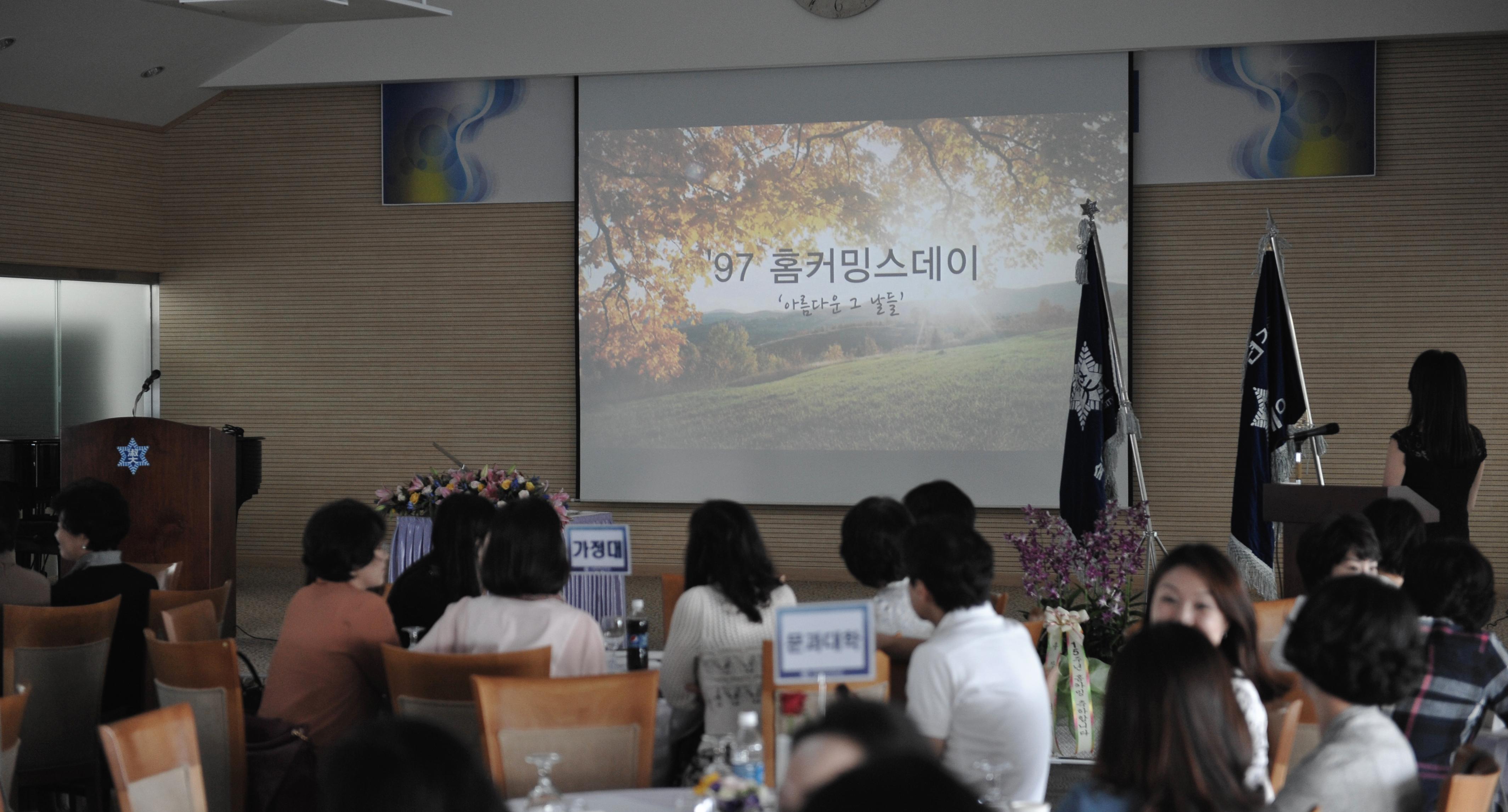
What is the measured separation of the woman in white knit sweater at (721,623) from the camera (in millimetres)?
3268

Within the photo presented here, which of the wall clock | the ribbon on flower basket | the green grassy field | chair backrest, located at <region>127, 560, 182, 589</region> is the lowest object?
the ribbon on flower basket

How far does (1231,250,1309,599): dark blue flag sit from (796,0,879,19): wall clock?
150 inches

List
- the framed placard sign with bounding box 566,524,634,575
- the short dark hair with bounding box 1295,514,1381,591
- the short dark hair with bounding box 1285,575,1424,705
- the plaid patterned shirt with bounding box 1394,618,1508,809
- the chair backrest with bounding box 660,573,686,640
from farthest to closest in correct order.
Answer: the chair backrest with bounding box 660,573,686,640 → the framed placard sign with bounding box 566,524,634,575 → the short dark hair with bounding box 1295,514,1381,591 → the plaid patterned shirt with bounding box 1394,618,1508,809 → the short dark hair with bounding box 1285,575,1424,705

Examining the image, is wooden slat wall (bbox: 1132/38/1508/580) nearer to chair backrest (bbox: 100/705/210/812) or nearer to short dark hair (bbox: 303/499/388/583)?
short dark hair (bbox: 303/499/388/583)

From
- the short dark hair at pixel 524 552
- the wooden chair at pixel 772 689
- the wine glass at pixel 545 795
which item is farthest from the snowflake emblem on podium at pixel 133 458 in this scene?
the wine glass at pixel 545 795

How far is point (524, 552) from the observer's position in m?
3.19

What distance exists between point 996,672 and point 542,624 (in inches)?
→ 47.1

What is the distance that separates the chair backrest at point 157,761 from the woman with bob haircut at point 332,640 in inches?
30.5

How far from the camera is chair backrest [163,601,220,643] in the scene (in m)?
3.53

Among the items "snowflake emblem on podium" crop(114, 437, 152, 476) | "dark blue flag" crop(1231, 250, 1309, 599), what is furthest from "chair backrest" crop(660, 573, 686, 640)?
"snowflake emblem on podium" crop(114, 437, 152, 476)

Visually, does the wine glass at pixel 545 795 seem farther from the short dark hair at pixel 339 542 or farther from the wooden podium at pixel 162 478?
the wooden podium at pixel 162 478

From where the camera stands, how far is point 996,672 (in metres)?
2.58

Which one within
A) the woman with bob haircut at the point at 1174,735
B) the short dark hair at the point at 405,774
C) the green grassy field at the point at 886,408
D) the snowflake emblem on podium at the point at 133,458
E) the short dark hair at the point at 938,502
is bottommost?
the woman with bob haircut at the point at 1174,735

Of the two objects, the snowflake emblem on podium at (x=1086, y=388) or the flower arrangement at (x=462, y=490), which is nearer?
the snowflake emblem on podium at (x=1086, y=388)
